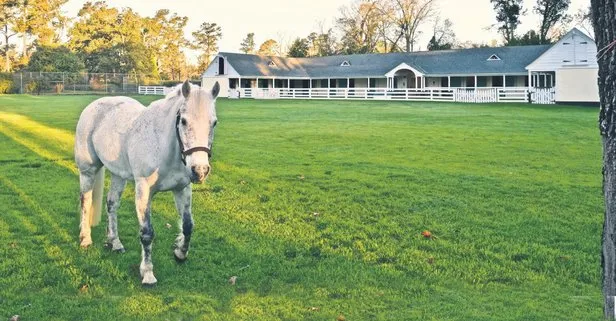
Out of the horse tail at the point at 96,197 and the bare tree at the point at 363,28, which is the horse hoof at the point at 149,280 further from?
the bare tree at the point at 363,28

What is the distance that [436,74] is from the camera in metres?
57.4

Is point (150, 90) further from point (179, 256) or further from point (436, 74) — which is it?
point (179, 256)

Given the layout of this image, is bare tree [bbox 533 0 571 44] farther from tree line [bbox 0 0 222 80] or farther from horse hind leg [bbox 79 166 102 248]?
horse hind leg [bbox 79 166 102 248]

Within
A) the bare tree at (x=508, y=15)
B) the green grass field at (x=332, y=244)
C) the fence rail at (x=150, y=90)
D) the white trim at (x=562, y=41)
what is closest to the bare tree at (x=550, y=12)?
the bare tree at (x=508, y=15)

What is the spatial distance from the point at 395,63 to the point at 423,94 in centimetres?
1137

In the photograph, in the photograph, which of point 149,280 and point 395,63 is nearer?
point 149,280

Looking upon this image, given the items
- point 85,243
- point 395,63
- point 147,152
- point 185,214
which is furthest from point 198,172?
point 395,63

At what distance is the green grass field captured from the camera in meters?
5.07

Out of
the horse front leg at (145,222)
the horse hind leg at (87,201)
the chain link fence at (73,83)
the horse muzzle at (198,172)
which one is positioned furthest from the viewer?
the chain link fence at (73,83)

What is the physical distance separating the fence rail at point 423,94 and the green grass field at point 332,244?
3285cm

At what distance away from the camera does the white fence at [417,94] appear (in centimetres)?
4488

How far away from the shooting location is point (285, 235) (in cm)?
729

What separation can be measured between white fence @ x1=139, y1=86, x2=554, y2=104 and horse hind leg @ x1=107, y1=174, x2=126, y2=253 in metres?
41.5

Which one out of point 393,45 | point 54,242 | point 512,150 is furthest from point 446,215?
point 393,45
